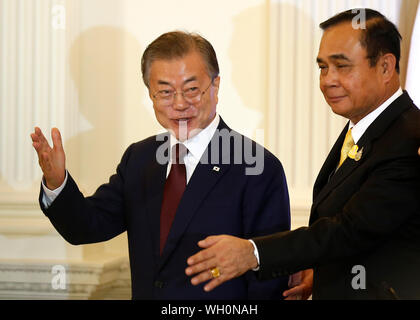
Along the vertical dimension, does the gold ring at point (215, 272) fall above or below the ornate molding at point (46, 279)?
above

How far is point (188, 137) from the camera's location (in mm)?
2346

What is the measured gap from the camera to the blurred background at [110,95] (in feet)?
11.1

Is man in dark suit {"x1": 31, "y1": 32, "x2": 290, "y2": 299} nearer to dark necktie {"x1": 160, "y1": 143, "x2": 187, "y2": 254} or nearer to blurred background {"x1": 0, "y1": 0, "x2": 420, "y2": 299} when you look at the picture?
dark necktie {"x1": 160, "y1": 143, "x2": 187, "y2": 254}

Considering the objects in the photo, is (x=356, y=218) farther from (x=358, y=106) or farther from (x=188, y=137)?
(x=188, y=137)

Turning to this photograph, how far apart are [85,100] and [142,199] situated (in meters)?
1.42

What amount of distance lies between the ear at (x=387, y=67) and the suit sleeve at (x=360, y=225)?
291 millimetres

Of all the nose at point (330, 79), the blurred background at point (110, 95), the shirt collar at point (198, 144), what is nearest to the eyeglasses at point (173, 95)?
the shirt collar at point (198, 144)

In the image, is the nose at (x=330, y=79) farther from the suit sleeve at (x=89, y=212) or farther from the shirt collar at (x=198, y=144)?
the suit sleeve at (x=89, y=212)

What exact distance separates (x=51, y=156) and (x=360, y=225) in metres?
1.01

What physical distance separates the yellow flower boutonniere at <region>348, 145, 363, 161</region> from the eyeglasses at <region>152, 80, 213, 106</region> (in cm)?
56

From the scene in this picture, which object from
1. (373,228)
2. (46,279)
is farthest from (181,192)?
(46,279)

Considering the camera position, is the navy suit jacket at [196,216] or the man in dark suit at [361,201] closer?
the man in dark suit at [361,201]

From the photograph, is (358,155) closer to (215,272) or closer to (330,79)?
(330,79)

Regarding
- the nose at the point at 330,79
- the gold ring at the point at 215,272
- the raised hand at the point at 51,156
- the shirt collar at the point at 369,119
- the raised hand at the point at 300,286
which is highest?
the nose at the point at 330,79
